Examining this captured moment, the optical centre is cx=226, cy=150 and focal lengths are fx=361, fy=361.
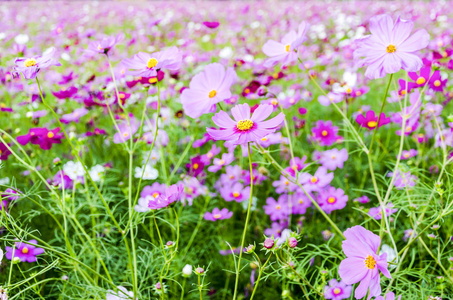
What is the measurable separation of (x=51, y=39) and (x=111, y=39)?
9.16 ft

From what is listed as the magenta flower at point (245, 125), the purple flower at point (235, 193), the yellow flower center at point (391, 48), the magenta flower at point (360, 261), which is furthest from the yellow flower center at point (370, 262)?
the purple flower at point (235, 193)

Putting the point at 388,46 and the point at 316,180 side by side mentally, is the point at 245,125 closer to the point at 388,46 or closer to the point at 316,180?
the point at 388,46

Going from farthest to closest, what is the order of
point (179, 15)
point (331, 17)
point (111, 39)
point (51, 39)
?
1. point (179, 15)
2. point (331, 17)
3. point (51, 39)
4. point (111, 39)

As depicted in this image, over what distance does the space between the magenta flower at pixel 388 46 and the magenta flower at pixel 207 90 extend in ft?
0.91

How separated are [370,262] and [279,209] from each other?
25.7 inches

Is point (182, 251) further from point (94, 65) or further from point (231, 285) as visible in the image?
point (94, 65)

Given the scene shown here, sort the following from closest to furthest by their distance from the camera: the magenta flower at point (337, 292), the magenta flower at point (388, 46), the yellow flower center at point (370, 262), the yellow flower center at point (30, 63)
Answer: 1. the yellow flower center at point (370, 262)
2. the magenta flower at point (388, 46)
3. the yellow flower center at point (30, 63)
4. the magenta flower at point (337, 292)

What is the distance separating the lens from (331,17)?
14.2ft

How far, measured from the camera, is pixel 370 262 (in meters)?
0.60

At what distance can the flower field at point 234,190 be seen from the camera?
735mm

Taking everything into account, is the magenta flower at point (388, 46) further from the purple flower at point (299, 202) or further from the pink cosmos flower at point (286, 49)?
the purple flower at point (299, 202)

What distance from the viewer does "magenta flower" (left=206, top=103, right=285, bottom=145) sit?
0.68m

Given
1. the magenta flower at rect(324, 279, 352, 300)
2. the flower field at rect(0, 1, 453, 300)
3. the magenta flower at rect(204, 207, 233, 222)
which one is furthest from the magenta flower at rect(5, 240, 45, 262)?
the magenta flower at rect(324, 279, 352, 300)

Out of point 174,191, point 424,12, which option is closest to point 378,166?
point 174,191
